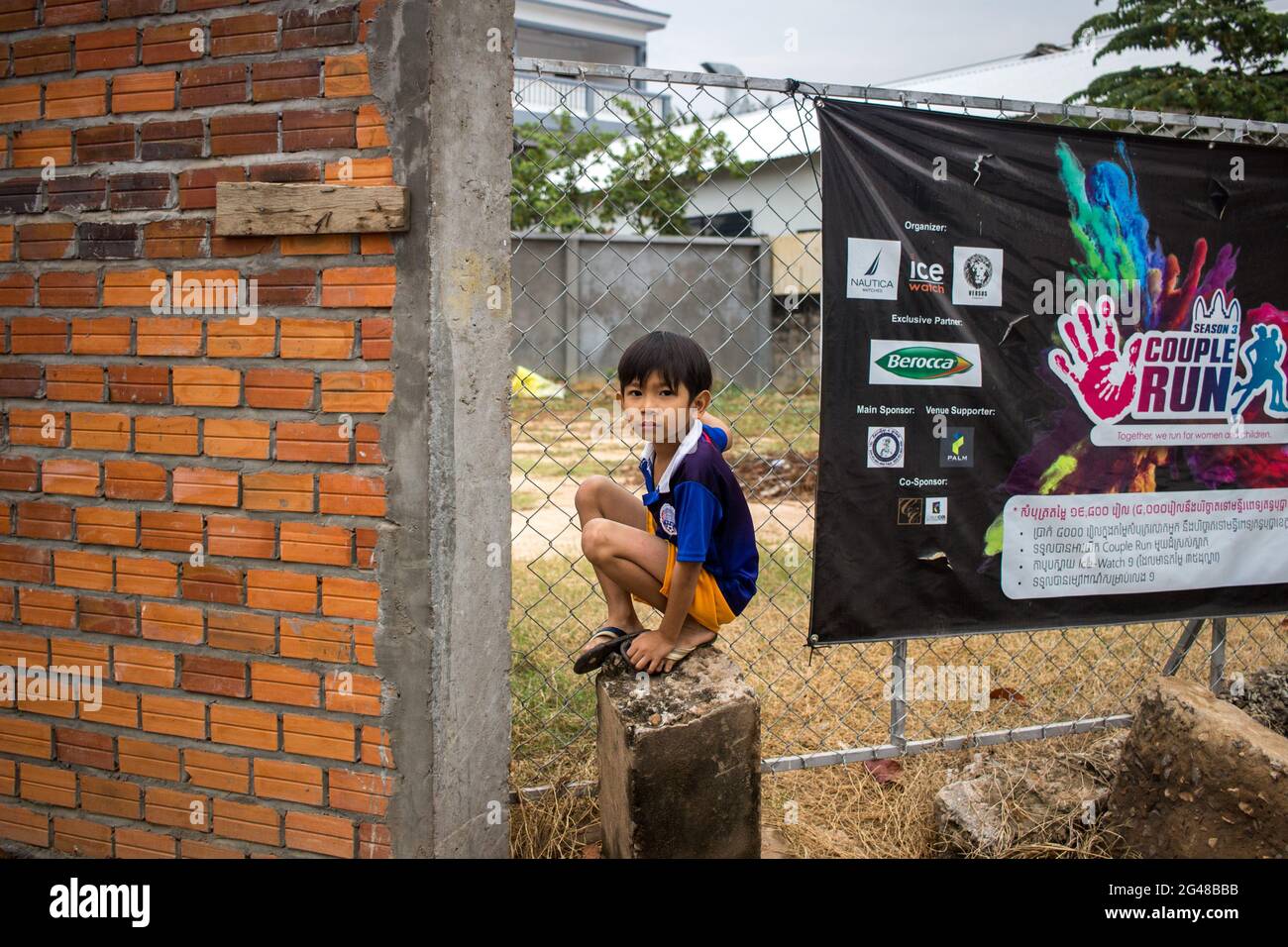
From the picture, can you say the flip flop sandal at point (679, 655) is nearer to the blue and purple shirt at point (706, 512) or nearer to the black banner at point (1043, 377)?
the blue and purple shirt at point (706, 512)

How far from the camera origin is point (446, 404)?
247cm

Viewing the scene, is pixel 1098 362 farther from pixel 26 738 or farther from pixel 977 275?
pixel 26 738

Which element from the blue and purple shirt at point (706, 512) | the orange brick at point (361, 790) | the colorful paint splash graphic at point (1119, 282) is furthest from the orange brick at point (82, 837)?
the colorful paint splash graphic at point (1119, 282)

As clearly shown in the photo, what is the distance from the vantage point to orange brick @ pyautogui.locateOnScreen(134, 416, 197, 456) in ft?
8.73

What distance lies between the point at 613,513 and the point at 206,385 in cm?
116

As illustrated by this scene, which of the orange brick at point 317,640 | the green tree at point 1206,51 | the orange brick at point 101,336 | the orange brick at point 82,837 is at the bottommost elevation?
the orange brick at point 82,837

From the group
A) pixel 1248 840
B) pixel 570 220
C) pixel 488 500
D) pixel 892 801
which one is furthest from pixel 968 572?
pixel 570 220

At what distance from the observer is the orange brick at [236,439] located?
8.50ft

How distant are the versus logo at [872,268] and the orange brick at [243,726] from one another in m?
2.03

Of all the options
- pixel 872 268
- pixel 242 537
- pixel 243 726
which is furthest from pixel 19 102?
pixel 872 268

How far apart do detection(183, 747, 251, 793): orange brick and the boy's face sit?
124 cm

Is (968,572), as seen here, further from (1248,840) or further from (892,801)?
(1248,840)

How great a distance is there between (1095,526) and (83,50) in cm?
Result: 340

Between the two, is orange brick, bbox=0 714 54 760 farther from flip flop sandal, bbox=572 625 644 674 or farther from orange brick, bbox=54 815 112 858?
→ flip flop sandal, bbox=572 625 644 674
